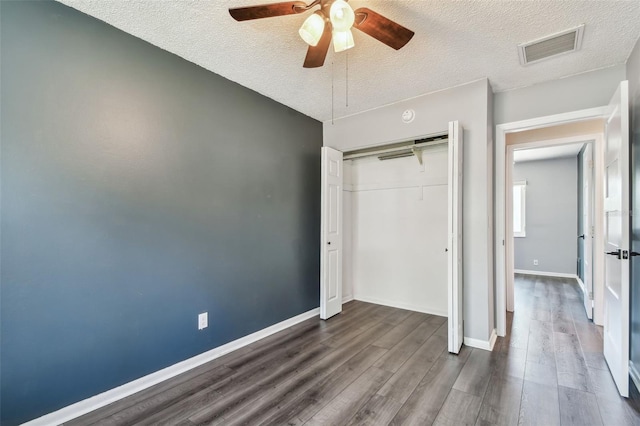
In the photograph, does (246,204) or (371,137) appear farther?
(371,137)

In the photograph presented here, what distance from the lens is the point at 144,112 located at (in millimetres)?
2145

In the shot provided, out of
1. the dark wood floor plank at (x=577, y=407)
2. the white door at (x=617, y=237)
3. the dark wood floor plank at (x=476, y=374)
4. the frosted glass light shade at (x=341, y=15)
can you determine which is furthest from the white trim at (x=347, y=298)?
the frosted glass light shade at (x=341, y=15)

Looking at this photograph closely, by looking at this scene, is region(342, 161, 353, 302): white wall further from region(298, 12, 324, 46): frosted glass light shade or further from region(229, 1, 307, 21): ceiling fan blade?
region(229, 1, 307, 21): ceiling fan blade

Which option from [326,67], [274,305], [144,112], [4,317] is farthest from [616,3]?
[4,317]

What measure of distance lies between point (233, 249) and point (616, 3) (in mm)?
3260

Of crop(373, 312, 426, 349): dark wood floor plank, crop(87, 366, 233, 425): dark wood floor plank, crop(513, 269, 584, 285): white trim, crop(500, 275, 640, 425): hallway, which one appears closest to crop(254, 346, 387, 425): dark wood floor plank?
crop(373, 312, 426, 349): dark wood floor plank

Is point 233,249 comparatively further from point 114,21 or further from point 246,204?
point 114,21

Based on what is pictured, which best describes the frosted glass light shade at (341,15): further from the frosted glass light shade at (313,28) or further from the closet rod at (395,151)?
the closet rod at (395,151)

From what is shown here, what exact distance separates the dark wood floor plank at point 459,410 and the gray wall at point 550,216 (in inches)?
226

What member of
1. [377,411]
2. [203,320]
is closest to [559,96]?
[377,411]

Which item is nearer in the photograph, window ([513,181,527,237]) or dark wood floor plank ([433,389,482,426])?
dark wood floor plank ([433,389,482,426])

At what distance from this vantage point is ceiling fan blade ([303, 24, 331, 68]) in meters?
1.72

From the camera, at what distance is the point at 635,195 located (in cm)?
214

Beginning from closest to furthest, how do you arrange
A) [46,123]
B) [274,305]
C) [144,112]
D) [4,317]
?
[4,317] → [46,123] → [144,112] → [274,305]
